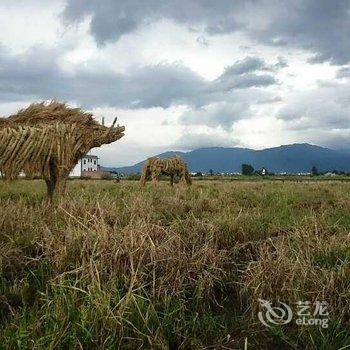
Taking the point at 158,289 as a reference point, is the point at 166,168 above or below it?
above

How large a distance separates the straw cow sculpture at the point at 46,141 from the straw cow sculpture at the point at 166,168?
11.3 m

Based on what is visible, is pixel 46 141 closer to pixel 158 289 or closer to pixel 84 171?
pixel 158 289

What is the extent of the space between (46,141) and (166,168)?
12.5 meters

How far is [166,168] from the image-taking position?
839 inches

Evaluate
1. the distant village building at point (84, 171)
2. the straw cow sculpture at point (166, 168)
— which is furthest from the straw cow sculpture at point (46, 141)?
the straw cow sculpture at point (166, 168)

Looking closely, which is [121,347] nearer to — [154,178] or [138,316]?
[138,316]

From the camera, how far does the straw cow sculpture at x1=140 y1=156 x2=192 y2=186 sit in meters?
21.3

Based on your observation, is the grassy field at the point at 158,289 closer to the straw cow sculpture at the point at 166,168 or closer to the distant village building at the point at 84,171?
the distant village building at the point at 84,171

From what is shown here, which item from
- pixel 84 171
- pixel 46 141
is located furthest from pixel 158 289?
pixel 84 171

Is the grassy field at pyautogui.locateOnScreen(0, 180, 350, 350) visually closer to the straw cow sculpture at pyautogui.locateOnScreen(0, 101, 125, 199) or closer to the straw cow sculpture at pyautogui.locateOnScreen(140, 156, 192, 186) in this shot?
the straw cow sculpture at pyautogui.locateOnScreen(0, 101, 125, 199)

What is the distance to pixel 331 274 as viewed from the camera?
3461 millimetres

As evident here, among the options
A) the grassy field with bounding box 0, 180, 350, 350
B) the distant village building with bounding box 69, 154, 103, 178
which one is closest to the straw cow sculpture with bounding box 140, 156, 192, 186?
the distant village building with bounding box 69, 154, 103, 178

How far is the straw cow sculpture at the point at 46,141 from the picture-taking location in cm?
871

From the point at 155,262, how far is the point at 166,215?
12.3ft
